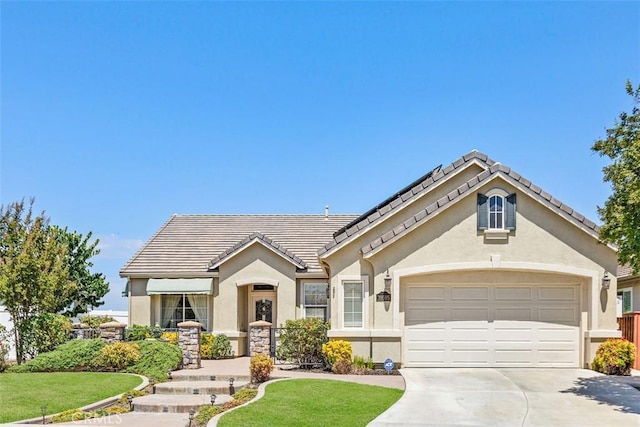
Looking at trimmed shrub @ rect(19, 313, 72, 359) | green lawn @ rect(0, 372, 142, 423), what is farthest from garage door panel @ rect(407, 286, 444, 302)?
trimmed shrub @ rect(19, 313, 72, 359)

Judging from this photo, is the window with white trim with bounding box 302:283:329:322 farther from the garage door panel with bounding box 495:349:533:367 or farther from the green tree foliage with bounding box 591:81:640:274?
the green tree foliage with bounding box 591:81:640:274

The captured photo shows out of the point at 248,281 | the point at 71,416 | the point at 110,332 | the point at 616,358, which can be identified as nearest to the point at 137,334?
the point at 110,332

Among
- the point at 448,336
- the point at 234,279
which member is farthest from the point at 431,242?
the point at 234,279

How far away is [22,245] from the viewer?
66.3 ft

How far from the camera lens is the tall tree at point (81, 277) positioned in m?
29.5

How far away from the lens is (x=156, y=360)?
1777 cm

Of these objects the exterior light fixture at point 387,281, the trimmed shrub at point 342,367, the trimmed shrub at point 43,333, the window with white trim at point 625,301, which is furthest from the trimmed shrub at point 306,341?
the window with white trim at point 625,301

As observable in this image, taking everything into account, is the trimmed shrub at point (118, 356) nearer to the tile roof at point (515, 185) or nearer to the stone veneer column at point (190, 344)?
the stone veneer column at point (190, 344)

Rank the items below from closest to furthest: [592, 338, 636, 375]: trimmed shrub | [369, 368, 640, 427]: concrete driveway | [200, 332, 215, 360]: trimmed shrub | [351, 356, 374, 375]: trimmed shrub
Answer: [369, 368, 640, 427]: concrete driveway
[592, 338, 636, 375]: trimmed shrub
[351, 356, 374, 375]: trimmed shrub
[200, 332, 215, 360]: trimmed shrub

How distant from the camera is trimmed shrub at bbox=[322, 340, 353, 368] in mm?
17250

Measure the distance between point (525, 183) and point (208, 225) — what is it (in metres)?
15.7

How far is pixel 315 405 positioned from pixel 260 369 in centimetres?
345

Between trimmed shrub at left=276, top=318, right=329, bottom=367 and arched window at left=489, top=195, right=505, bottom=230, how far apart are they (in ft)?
19.3

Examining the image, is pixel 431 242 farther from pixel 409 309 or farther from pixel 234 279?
pixel 234 279
